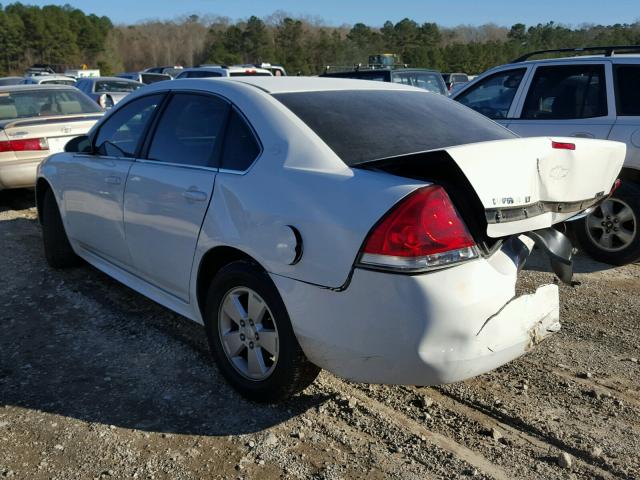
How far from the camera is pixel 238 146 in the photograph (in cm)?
338

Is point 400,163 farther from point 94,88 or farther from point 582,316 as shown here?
point 94,88

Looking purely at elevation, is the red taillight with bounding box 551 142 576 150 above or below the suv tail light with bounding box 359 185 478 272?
above

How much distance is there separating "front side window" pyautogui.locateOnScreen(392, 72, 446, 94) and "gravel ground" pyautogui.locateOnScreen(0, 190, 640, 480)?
9859 millimetres

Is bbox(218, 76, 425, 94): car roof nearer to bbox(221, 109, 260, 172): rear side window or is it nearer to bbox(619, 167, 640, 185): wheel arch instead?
bbox(221, 109, 260, 172): rear side window

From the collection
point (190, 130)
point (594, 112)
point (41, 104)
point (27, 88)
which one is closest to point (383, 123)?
point (190, 130)

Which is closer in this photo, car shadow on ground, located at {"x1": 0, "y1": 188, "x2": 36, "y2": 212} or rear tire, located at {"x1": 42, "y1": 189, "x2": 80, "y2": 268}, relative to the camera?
rear tire, located at {"x1": 42, "y1": 189, "x2": 80, "y2": 268}

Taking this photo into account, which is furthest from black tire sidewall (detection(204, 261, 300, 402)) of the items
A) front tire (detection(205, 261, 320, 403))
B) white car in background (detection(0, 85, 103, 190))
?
white car in background (detection(0, 85, 103, 190))

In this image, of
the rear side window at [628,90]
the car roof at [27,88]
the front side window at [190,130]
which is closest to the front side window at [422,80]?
the car roof at [27,88]

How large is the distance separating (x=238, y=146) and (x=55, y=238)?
284cm

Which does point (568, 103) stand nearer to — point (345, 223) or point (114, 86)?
point (345, 223)

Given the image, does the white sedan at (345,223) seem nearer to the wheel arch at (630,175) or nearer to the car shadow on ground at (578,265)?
the car shadow on ground at (578,265)

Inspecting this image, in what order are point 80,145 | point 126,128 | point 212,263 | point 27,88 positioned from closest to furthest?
1. point 212,263
2. point 126,128
3. point 80,145
4. point 27,88

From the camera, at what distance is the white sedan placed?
262 centimetres

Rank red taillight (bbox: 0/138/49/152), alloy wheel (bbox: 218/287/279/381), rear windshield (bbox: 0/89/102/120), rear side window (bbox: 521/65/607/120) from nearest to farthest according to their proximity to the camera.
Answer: alloy wheel (bbox: 218/287/279/381), rear side window (bbox: 521/65/607/120), red taillight (bbox: 0/138/49/152), rear windshield (bbox: 0/89/102/120)
